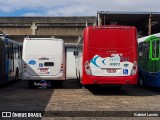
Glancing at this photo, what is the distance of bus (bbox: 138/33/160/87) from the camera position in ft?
63.9

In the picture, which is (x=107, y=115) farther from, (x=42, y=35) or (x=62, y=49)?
(x=42, y=35)

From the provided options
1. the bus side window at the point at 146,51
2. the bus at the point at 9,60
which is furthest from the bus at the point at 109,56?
the bus at the point at 9,60

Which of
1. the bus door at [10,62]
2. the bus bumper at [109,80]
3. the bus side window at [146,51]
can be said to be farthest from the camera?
the bus door at [10,62]

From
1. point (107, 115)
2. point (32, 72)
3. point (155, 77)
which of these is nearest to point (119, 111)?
point (107, 115)

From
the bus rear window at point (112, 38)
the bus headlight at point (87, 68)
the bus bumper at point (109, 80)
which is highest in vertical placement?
the bus rear window at point (112, 38)

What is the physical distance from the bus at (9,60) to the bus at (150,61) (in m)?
7.46

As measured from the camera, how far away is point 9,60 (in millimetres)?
23594

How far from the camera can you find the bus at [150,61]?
1947 centimetres

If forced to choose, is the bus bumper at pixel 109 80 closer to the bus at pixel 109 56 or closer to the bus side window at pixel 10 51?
the bus at pixel 109 56

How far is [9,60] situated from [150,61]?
8.24 metres

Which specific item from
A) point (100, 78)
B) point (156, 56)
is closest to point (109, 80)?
point (100, 78)

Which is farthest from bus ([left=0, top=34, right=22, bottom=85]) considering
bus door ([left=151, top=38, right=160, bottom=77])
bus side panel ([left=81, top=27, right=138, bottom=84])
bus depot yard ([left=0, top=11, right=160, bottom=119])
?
bus door ([left=151, top=38, right=160, bottom=77])

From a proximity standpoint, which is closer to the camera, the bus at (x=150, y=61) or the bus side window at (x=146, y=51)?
the bus at (x=150, y=61)

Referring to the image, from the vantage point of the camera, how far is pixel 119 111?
40.4ft
